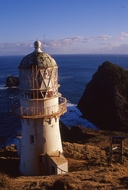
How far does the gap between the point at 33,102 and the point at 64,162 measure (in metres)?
4.56

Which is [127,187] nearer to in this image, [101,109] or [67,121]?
[67,121]

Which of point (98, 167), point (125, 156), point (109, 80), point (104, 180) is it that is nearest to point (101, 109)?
point (109, 80)

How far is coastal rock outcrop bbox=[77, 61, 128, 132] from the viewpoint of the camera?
46469mm

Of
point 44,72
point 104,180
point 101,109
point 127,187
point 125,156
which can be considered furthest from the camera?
point 101,109

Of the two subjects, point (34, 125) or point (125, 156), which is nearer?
point (34, 125)

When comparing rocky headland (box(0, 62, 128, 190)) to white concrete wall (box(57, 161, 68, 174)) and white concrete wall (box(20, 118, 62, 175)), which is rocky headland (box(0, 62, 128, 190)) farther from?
white concrete wall (box(20, 118, 62, 175))

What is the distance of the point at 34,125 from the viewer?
54.3 ft

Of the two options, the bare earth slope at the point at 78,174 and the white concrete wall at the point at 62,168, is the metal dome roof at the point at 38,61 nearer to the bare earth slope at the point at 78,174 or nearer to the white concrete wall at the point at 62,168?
the white concrete wall at the point at 62,168

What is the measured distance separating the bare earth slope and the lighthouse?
1.33 m

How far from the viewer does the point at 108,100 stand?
51.7 m

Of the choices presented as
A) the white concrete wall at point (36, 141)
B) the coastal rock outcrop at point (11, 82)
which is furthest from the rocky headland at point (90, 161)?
the coastal rock outcrop at point (11, 82)

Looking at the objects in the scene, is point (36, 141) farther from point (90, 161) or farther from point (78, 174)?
point (90, 161)

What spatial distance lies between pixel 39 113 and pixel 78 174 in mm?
4693

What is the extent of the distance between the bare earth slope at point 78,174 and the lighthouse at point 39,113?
1.33 meters
